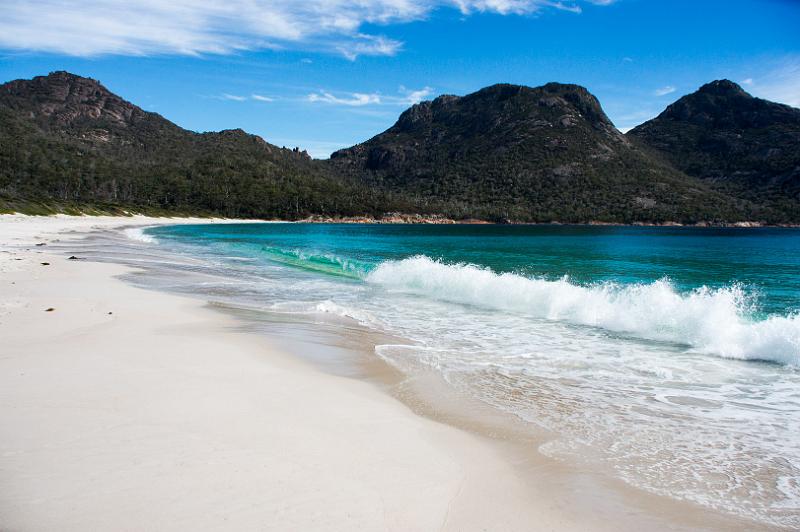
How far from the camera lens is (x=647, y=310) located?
41.3 feet

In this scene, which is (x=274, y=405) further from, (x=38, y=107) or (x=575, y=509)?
(x=38, y=107)

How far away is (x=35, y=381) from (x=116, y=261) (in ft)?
61.5

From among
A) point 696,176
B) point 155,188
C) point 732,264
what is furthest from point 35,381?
point 696,176

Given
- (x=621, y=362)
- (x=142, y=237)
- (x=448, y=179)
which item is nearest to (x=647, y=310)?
(x=621, y=362)

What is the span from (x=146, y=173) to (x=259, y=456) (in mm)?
166986

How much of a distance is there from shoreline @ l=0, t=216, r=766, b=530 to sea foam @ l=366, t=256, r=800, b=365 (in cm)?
681

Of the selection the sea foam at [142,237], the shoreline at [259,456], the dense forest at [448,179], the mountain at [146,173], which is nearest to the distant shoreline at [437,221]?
the dense forest at [448,179]

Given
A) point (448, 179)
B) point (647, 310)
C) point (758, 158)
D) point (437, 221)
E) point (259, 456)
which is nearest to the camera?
point (259, 456)

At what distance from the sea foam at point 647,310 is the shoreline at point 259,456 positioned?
22.3 feet

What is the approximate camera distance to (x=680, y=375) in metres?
7.89

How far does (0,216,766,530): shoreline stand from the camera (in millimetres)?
3428

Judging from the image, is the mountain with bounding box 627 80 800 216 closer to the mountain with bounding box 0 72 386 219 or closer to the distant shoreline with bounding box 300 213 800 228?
the distant shoreline with bounding box 300 213 800 228

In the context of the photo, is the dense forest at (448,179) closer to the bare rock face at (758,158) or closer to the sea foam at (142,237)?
the bare rock face at (758,158)

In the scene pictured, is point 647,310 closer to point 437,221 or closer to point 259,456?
point 259,456
